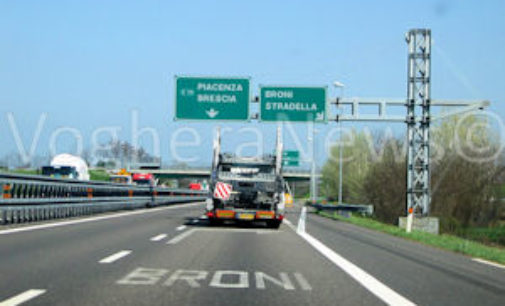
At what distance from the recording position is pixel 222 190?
20.6 m

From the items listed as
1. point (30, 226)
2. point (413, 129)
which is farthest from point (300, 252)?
point (413, 129)

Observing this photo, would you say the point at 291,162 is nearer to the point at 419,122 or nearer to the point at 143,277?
the point at 419,122

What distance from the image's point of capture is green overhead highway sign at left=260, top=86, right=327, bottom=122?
30344 millimetres

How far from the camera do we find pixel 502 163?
37719mm

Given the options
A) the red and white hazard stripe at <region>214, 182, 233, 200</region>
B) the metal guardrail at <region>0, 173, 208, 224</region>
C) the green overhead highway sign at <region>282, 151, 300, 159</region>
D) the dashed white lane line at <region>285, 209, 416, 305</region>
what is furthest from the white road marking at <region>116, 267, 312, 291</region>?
the green overhead highway sign at <region>282, 151, 300, 159</region>

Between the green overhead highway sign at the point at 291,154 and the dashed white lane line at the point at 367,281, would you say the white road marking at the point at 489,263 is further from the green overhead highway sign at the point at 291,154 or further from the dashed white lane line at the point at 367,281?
the green overhead highway sign at the point at 291,154

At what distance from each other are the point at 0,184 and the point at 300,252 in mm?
8192

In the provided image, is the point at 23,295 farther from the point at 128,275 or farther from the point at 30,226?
the point at 30,226

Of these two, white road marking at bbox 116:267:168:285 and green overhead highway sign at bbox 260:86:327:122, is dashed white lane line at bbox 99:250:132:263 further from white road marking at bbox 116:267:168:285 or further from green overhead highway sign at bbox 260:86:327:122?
green overhead highway sign at bbox 260:86:327:122

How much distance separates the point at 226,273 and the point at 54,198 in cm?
1249

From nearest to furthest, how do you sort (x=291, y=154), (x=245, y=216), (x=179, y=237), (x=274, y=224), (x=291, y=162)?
(x=179, y=237) → (x=245, y=216) → (x=274, y=224) → (x=291, y=162) → (x=291, y=154)

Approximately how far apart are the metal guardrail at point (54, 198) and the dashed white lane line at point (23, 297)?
10118 millimetres

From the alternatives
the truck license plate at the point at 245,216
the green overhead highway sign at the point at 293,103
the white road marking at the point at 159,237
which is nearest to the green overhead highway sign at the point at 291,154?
the green overhead highway sign at the point at 293,103

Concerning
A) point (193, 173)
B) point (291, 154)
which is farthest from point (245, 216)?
point (193, 173)
